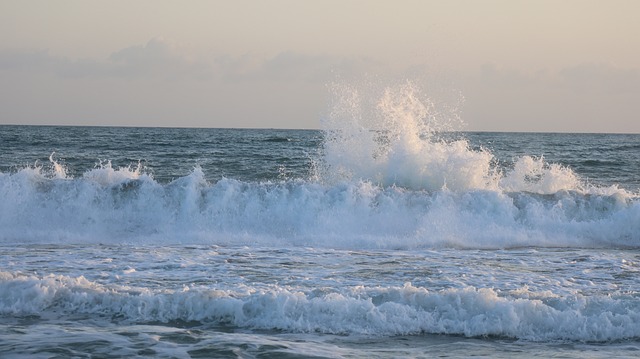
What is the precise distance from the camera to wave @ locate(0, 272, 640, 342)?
7.49 m

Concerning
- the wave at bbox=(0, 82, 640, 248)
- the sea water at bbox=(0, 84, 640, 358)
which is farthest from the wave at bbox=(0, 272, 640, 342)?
the wave at bbox=(0, 82, 640, 248)

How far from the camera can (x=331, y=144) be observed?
18.8 meters

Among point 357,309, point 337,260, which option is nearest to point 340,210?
point 337,260

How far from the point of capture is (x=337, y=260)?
1117 cm

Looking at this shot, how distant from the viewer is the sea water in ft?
23.6

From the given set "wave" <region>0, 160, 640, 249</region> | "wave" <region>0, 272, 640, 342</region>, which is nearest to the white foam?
"wave" <region>0, 160, 640, 249</region>

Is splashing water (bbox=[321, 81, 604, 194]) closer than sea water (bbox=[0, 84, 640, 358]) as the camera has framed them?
No

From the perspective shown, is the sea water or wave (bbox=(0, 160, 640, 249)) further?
wave (bbox=(0, 160, 640, 249))

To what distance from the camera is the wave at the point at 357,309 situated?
7492 mm

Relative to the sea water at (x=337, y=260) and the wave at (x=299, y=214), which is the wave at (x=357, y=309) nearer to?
the sea water at (x=337, y=260)

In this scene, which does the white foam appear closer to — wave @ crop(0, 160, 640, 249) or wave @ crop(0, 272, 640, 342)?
wave @ crop(0, 160, 640, 249)

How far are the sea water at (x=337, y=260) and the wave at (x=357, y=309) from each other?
19mm

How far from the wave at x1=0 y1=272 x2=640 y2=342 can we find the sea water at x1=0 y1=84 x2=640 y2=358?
19mm

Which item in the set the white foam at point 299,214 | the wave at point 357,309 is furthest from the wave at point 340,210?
the wave at point 357,309
